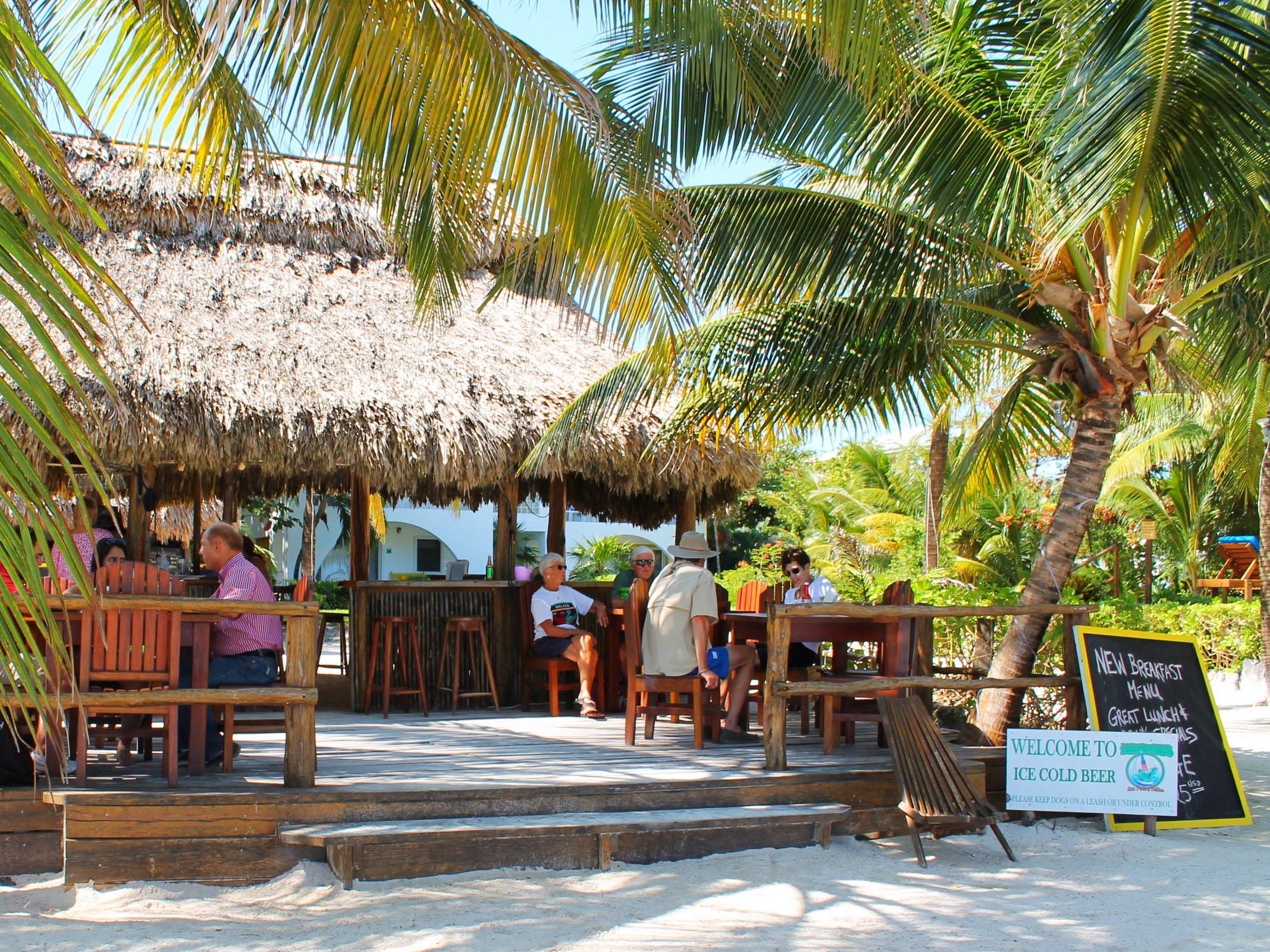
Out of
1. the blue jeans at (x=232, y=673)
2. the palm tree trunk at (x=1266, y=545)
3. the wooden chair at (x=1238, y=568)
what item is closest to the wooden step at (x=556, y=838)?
the blue jeans at (x=232, y=673)

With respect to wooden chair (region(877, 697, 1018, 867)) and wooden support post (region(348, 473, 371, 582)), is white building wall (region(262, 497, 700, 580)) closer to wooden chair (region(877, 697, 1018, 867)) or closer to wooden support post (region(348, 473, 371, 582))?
wooden support post (region(348, 473, 371, 582))

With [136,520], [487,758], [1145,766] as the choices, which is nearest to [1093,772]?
[1145,766]

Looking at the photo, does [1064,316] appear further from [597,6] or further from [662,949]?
[662,949]

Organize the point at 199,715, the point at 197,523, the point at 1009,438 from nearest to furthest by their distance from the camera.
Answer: the point at 199,715, the point at 1009,438, the point at 197,523

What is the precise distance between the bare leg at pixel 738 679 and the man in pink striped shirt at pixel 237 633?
2.63 metres

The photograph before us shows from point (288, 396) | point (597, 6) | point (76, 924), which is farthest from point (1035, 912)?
point (288, 396)

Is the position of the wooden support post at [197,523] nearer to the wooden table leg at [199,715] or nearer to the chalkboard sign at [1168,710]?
the wooden table leg at [199,715]

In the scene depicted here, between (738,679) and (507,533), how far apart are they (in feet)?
10.2

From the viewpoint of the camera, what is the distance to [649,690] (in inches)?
246

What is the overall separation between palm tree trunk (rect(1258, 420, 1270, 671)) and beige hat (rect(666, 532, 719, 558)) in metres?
7.62

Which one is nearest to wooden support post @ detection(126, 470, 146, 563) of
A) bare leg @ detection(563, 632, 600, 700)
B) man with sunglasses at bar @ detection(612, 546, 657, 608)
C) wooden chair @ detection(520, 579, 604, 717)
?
wooden chair @ detection(520, 579, 604, 717)

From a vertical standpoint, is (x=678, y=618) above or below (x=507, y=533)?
below

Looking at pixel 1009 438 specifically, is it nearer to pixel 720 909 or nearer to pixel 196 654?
pixel 720 909

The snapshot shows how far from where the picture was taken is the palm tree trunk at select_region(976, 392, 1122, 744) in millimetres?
6750
